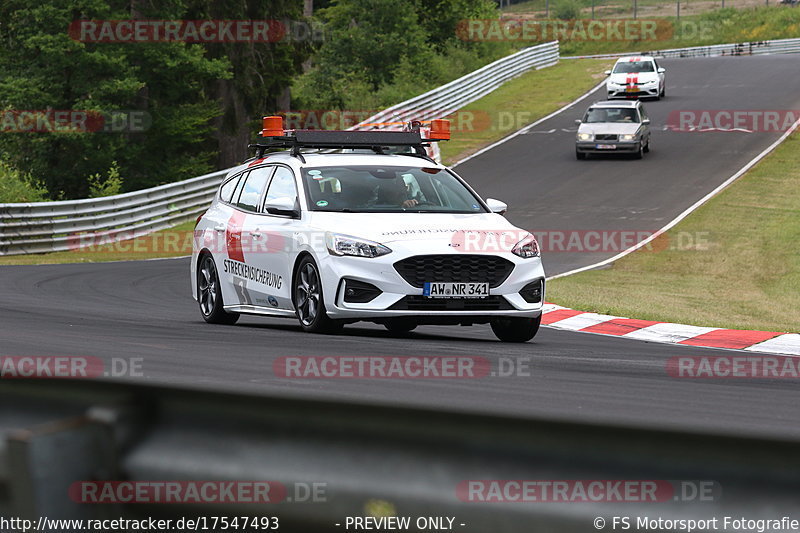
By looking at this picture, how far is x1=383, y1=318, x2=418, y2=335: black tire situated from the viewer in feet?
33.9

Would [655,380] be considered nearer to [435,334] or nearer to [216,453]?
[435,334]

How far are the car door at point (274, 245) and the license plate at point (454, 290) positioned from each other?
1.44 meters

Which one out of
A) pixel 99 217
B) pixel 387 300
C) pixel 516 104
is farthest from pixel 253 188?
pixel 516 104

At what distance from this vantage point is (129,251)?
88.3 ft

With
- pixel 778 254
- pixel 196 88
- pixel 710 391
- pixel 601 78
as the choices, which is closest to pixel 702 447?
pixel 710 391

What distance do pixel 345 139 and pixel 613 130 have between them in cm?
2523

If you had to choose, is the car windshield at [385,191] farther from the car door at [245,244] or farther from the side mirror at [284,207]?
the car door at [245,244]

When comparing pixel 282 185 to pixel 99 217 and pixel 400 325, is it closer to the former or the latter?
pixel 400 325

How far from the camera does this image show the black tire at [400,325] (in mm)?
10344

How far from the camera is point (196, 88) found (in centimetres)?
4116

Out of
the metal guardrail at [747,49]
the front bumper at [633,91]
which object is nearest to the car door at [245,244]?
the front bumper at [633,91]

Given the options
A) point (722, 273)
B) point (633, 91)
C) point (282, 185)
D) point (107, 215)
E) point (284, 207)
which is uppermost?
point (282, 185)

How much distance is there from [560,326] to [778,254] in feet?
35.4

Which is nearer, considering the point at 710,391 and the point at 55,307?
the point at 710,391
